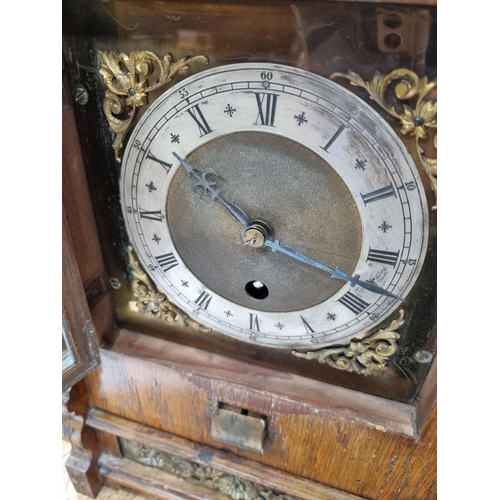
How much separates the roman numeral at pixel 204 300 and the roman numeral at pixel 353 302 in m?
0.25

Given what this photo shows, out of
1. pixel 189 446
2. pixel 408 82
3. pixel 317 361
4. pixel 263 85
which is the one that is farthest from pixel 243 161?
pixel 189 446

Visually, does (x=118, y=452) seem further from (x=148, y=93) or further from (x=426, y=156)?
(x=426, y=156)

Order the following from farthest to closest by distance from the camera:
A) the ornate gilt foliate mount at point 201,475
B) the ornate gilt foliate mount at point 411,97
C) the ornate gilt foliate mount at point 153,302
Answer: the ornate gilt foliate mount at point 201,475 → the ornate gilt foliate mount at point 153,302 → the ornate gilt foliate mount at point 411,97

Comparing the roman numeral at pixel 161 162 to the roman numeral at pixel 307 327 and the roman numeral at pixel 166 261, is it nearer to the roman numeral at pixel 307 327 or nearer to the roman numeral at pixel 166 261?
the roman numeral at pixel 166 261

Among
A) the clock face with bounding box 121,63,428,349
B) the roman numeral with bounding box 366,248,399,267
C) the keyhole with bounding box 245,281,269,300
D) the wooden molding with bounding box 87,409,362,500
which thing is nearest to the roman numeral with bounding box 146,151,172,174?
the clock face with bounding box 121,63,428,349

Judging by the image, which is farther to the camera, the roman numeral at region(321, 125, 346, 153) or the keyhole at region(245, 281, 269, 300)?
the keyhole at region(245, 281, 269, 300)

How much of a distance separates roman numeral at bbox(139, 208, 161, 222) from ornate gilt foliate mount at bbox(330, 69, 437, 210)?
1.23 ft

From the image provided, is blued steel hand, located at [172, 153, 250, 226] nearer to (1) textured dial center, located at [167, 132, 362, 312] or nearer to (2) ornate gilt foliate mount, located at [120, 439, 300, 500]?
(1) textured dial center, located at [167, 132, 362, 312]

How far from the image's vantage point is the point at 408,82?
22.4 inches

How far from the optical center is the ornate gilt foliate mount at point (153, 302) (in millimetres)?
890

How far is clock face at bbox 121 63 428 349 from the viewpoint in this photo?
0.62 metres

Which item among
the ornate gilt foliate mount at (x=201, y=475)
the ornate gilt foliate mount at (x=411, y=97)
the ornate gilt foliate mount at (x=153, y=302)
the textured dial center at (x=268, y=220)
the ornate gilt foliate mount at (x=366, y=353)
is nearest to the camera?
the ornate gilt foliate mount at (x=411, y=97)

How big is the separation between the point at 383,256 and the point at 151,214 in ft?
1.33

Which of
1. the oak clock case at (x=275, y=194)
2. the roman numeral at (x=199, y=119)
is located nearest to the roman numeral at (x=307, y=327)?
the oak clock case at (x=275, y=194)
